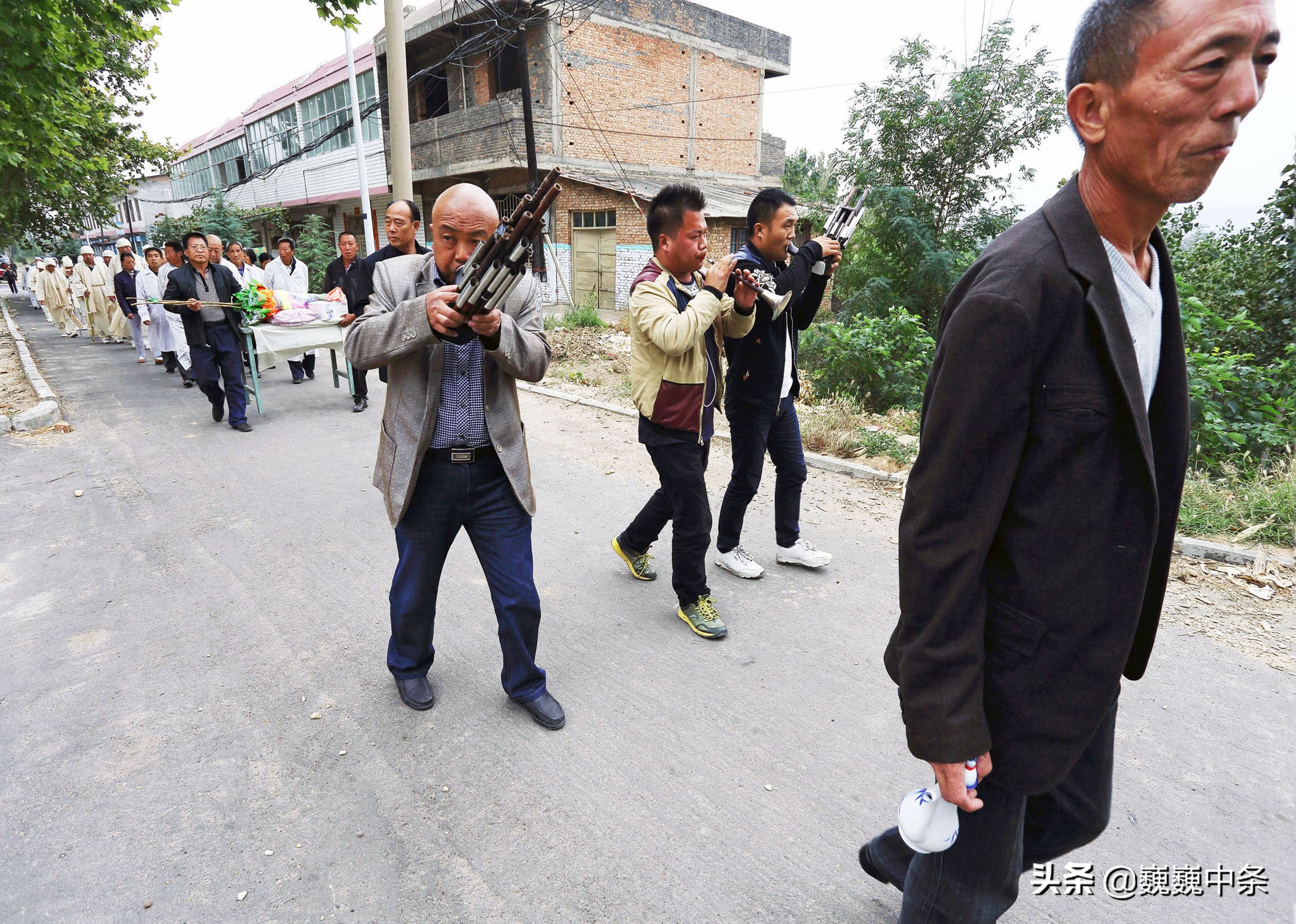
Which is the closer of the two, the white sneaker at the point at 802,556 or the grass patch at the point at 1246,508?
the white sneaker at the point at 802,556

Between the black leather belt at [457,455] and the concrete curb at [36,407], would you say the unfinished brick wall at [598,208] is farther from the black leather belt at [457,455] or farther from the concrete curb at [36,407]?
the black leather belt at [457,455]

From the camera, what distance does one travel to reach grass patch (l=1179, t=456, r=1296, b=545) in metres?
4.22

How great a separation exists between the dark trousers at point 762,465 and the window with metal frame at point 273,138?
27.9 metres

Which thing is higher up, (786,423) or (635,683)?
(786,423)

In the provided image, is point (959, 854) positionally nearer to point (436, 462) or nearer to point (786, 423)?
point (436, 462)

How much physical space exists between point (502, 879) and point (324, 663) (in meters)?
1.58

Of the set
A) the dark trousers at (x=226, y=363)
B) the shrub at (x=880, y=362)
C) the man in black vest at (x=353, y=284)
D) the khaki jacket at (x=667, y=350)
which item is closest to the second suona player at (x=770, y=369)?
the khaki jacket at (x=667, y=350)

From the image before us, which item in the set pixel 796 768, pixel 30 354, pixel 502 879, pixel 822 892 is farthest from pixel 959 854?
pixel 30 354

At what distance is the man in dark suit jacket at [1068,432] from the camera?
1.11 metres

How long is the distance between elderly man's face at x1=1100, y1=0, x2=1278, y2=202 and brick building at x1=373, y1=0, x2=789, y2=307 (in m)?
17.0

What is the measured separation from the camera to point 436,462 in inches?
105

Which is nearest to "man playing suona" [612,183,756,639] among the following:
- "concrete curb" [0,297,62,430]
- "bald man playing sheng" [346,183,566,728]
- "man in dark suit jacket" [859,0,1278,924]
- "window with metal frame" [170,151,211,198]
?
"bald man playing sheng" [346,183,566,728]

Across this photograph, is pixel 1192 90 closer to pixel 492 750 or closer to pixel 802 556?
pixel 492 750

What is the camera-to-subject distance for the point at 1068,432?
1170 mm
